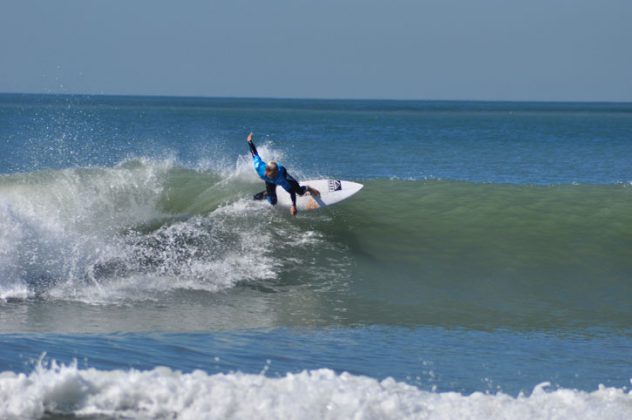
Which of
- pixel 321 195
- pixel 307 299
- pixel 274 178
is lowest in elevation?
pixel 307 299

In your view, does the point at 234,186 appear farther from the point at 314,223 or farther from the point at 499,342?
the point at 499,342

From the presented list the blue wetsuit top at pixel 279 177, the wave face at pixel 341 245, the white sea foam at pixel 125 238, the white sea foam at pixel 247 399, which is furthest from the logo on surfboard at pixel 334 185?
the white sea foam at pixel 247 399

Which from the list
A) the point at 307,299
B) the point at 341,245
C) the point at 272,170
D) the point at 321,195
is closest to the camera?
the point at 307,299

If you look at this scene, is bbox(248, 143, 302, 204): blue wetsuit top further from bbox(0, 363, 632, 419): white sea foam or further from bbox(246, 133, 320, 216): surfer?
bbox(0, 363, 632, 419): white sea foam

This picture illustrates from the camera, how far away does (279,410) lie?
632 cm

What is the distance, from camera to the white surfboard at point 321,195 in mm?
15820

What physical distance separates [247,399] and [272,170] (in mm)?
8485

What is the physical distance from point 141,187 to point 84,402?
12.1 meters

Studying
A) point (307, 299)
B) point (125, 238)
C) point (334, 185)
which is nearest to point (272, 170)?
point (334, 185)

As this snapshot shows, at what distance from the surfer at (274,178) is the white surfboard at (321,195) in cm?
29

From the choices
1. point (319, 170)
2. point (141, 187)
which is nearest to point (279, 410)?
point (141, 187)

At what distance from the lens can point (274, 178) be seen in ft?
48.6

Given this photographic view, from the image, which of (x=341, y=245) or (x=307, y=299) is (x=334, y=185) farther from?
(x=307, y=299)

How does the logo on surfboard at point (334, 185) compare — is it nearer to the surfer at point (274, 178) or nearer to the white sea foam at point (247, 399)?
the surfer at point (274, 178)
